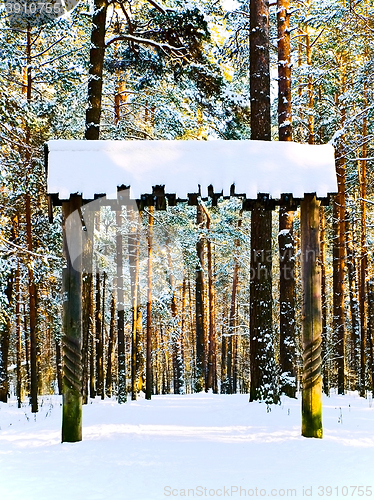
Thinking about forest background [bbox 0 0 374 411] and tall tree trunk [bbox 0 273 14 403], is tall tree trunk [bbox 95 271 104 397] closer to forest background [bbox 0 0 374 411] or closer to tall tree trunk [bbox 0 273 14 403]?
forest background [bbox 0 0 374 411]

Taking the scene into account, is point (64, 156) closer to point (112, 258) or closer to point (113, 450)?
point (113, 450)

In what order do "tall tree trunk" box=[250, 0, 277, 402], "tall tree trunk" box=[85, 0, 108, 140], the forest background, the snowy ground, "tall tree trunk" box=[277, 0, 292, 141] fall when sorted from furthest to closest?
"tall tree trunk" box=[277, 0, 292, 141]
the forest background
"tall tree trunk" box=[85, 0, 108, 140]
"tall tree trunk" box=[250, 0, 277, 402]
the snowy ground

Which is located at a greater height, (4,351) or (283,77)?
(283,77)

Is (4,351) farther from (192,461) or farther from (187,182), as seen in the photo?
(192,461)

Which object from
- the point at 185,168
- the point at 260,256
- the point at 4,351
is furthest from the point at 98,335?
the point at 185,168

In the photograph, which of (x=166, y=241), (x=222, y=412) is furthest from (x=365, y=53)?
(x=222, y=412)

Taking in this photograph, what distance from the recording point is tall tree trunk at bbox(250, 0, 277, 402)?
8891mm

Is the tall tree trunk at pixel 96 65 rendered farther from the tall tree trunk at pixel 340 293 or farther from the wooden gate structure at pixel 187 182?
the tall tree trunk at pixel 340 293

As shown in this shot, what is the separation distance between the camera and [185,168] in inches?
242

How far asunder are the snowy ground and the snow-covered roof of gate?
120 inches

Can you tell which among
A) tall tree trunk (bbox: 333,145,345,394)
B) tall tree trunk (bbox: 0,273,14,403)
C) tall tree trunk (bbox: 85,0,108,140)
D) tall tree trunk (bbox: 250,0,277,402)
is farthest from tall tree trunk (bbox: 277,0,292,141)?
tall tree trunk (bbox: 0,273,14,403)

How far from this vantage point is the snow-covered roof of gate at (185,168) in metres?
6.00

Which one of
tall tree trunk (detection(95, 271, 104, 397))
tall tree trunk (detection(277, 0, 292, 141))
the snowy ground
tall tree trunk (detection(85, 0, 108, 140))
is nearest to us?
the snowy ground

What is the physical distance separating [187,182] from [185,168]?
0.19 m
